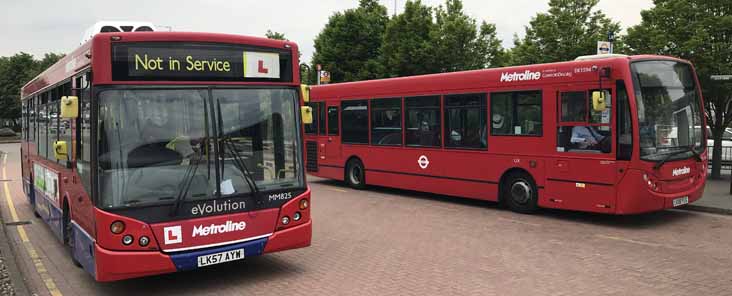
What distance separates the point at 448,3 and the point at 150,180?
950 inches

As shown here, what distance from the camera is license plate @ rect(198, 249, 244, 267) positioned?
6433 mm

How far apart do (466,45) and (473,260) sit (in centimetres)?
1970

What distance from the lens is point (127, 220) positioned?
19.9 ft

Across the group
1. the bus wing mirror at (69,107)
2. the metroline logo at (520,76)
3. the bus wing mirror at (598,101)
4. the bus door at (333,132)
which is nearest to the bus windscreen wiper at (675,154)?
the bus wing mirror at (598,101)

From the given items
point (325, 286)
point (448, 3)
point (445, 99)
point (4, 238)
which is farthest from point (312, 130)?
point (448, 3)

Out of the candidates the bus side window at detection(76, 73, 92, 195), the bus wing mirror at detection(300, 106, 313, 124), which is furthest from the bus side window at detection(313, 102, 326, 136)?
the bus side window at detection(76, 73, 92, 195)

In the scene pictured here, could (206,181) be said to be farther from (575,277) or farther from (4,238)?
(4,238)

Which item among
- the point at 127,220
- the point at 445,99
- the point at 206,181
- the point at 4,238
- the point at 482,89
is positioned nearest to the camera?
the point at 127,220

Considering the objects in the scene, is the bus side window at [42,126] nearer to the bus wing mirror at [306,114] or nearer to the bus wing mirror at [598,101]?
the bus wing mirror at [306,114]

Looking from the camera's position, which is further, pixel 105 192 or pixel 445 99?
pixel 445 99

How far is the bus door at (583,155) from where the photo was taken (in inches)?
400

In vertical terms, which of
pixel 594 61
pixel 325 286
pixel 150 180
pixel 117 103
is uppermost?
pixel 594 61

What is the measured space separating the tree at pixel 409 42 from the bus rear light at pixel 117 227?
22364 millimetres

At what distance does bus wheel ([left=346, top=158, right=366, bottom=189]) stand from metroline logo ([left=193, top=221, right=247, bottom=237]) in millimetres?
9296
